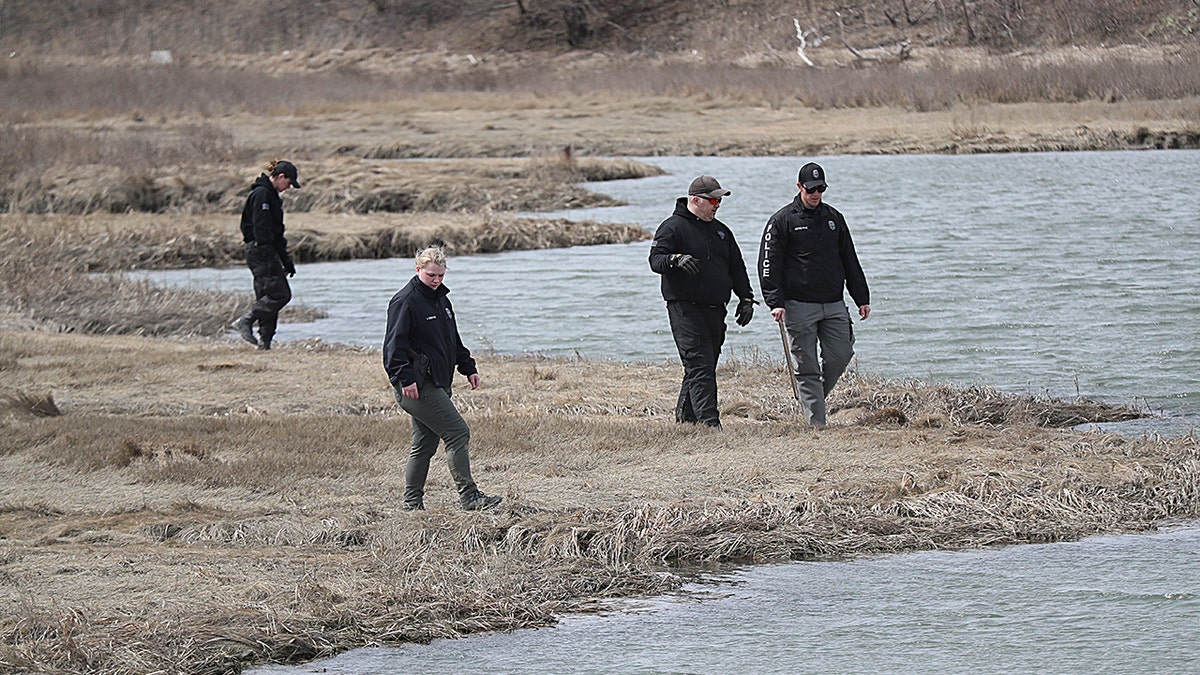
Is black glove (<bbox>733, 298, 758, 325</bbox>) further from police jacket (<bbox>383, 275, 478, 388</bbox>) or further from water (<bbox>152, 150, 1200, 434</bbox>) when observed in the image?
water (<bbox>152, 150, 1200, 434</bbox>)

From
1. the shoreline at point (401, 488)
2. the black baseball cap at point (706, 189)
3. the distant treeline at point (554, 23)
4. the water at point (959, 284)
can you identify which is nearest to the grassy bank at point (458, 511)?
the shoreline at point (401, 488)

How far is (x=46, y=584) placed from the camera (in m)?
8.05

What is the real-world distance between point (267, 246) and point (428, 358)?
22.8 ft

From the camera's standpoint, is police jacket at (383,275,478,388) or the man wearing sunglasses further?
the man wearing sunglasses

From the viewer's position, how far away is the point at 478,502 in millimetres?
9273

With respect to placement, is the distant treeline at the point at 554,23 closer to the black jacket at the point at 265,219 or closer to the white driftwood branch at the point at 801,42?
the white driftwood branch at the point at 801,42

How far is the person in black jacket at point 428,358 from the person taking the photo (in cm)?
872

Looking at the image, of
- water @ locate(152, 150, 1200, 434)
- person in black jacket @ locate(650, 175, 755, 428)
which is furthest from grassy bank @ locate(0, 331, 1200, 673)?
water @ locate(152, 150, 1200, 434)

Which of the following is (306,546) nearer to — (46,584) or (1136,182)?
(46,584)

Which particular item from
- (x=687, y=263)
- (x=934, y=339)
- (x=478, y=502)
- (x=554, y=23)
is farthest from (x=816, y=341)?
(x=554, y=23)

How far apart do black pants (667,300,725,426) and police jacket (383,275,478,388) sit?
2395 millimetres

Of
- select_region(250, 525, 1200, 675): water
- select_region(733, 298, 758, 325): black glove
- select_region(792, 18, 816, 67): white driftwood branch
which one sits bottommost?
select_region(250, 525, 1200, 675): water

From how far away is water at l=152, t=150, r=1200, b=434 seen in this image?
48.6ft

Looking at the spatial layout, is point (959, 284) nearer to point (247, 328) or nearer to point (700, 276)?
point (247, 328)
